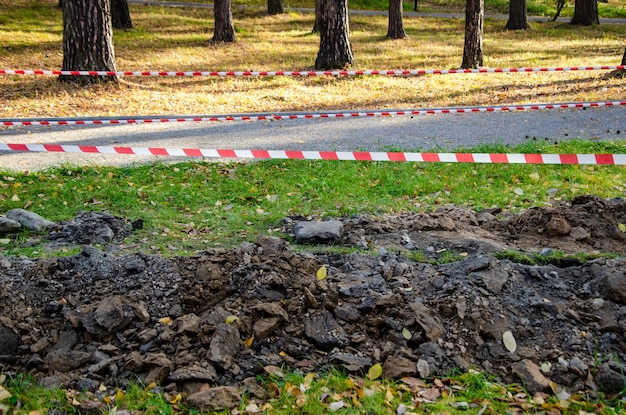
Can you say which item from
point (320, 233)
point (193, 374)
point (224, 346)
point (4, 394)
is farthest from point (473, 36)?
point (4, 394)

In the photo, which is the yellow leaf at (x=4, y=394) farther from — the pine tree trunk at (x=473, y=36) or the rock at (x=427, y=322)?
the pine tree trunk at (x=473, y=36)

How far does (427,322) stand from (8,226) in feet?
14.0

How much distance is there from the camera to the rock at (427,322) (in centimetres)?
446

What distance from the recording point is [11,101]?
12.9 metres

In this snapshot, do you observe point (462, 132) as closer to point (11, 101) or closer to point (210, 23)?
point (11, 101)

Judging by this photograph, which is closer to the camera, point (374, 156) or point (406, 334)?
point (406, 334)

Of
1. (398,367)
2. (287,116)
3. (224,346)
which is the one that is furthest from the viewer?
(287,116)

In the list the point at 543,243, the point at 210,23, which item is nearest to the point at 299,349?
the point at 543,243

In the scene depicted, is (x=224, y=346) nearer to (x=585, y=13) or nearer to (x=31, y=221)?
(x=31, y=221)

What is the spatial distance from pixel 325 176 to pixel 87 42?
7609mm

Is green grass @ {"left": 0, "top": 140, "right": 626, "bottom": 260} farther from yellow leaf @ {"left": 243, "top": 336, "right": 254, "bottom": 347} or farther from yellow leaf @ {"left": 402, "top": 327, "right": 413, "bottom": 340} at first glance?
yellow leaf @ {"left": 402, "top": 327, "right": 413, "bottom": 340}

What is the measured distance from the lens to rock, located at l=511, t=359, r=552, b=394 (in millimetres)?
4102

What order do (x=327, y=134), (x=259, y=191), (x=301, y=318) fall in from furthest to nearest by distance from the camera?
(x=327, y=134) → (x=259, y=191) → (x=301, y=318)

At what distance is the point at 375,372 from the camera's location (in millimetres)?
4234
